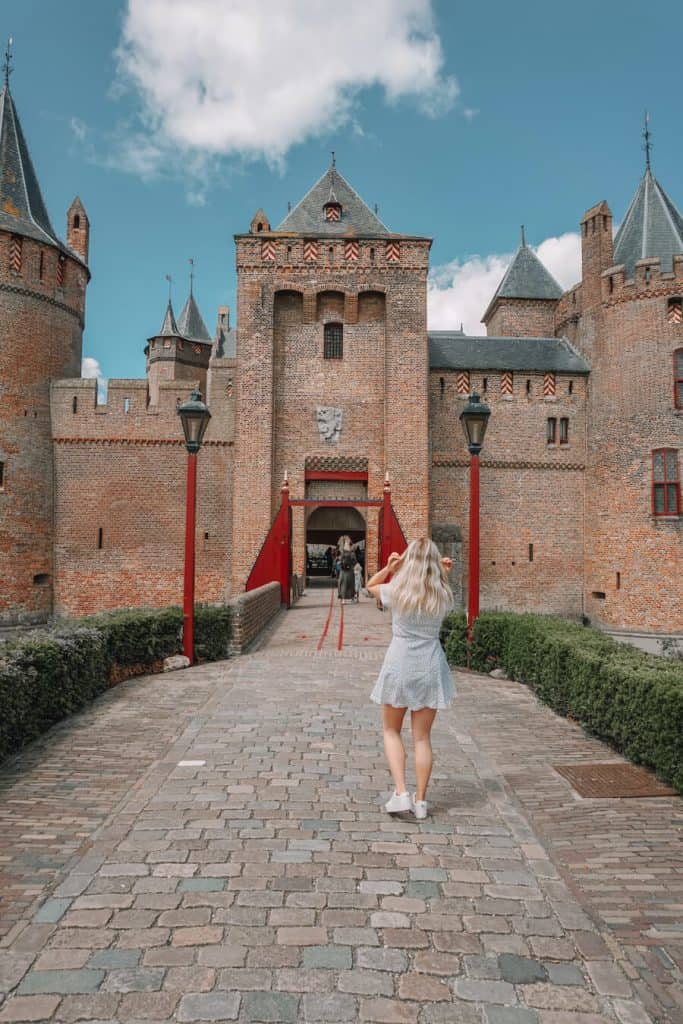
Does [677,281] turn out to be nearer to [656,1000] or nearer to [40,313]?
[40,313]

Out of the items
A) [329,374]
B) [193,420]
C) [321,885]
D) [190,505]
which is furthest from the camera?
[329,374]

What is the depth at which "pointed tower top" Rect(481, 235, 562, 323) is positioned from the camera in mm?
28125

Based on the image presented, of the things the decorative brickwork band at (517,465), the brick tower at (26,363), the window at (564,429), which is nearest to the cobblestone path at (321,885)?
the brick tower at (26,363)

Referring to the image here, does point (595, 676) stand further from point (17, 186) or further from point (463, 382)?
point (17, 186)

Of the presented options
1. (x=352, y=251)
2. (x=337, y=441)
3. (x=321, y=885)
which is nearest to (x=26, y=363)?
(x=337, y=441)

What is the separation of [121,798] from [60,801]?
0.42 meters

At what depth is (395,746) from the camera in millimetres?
4586

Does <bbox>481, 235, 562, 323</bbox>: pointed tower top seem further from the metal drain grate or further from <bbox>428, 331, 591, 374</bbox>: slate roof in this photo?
the metal drain grate

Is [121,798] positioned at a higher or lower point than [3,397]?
lower

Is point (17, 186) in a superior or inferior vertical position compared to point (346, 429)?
superior

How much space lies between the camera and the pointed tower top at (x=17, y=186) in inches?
882

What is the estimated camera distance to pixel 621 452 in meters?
22.9

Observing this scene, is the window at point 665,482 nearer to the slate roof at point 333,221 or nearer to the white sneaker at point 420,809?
the slate roof at point 333,221

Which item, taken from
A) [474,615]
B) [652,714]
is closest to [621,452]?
[474,615]
